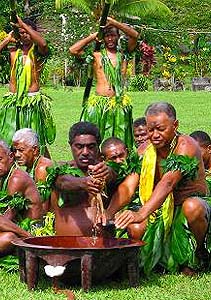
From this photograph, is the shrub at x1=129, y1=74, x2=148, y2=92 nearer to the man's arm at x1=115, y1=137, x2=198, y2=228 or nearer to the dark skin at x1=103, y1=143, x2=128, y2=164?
the dark skin at x1=103, y1=143, x2=128, y2=164

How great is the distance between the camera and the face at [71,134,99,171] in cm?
444

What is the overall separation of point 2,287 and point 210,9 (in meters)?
23.9

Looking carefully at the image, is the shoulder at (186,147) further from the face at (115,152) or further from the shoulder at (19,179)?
the face at (115,152)

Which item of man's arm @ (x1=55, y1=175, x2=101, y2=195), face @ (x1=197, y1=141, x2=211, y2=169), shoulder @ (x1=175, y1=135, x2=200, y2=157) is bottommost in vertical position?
face @ (x1=197, y1=141, x2=211, y2=169)

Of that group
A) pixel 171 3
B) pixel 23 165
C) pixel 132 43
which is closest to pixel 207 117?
pixel 132 43

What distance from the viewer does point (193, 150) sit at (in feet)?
14.5

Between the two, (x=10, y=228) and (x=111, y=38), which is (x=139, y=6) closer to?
(x=111, y=38)

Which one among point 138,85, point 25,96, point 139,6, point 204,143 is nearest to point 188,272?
point 204,143

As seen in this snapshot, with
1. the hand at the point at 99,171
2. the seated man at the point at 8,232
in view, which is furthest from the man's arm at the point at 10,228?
the hand at the point at 99,171

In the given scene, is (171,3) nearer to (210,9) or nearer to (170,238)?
(210,9)

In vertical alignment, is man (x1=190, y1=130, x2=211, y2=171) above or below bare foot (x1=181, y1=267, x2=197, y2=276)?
above

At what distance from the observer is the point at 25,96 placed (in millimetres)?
7352

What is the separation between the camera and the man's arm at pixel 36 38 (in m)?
6.94

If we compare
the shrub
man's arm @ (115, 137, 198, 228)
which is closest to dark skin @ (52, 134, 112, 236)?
man's arm @ (115, 137, 198, 228)
